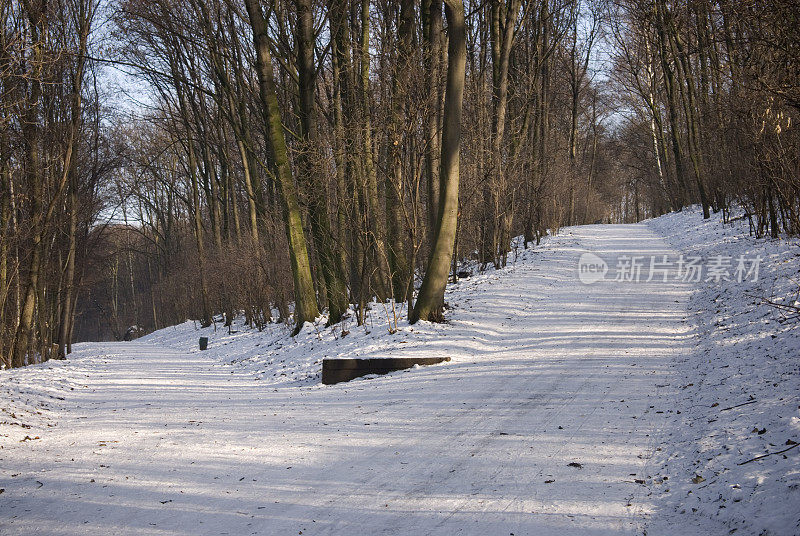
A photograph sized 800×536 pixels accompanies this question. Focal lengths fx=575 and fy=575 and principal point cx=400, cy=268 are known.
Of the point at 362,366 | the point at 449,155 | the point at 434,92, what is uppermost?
the point at 434,92

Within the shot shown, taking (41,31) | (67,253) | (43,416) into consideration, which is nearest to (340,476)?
(43,416)

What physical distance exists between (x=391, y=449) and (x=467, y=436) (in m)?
0.84

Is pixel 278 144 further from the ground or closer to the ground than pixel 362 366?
further from the ground

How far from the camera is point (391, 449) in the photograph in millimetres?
5922

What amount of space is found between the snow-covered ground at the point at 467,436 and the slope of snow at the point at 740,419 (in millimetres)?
21

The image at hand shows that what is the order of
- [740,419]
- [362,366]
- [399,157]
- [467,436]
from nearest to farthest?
1. [740,419]
2. [467,436]
3. [362,366]
4. [399,157]

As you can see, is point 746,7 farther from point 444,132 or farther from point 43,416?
point 43,416

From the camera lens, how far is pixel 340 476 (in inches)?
205

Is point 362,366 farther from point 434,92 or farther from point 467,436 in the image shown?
point 434,92

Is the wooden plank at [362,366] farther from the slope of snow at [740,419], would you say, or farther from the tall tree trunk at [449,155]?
the slope of snow at [740,419]

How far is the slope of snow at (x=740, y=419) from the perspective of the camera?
3930mm

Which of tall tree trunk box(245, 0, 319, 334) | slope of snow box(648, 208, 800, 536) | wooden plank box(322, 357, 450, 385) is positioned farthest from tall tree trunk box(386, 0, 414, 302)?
slope of snow box(648, 208, 800, 536)

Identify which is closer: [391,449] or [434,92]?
[391,449]

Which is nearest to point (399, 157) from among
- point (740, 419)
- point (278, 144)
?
point (278, 144)
